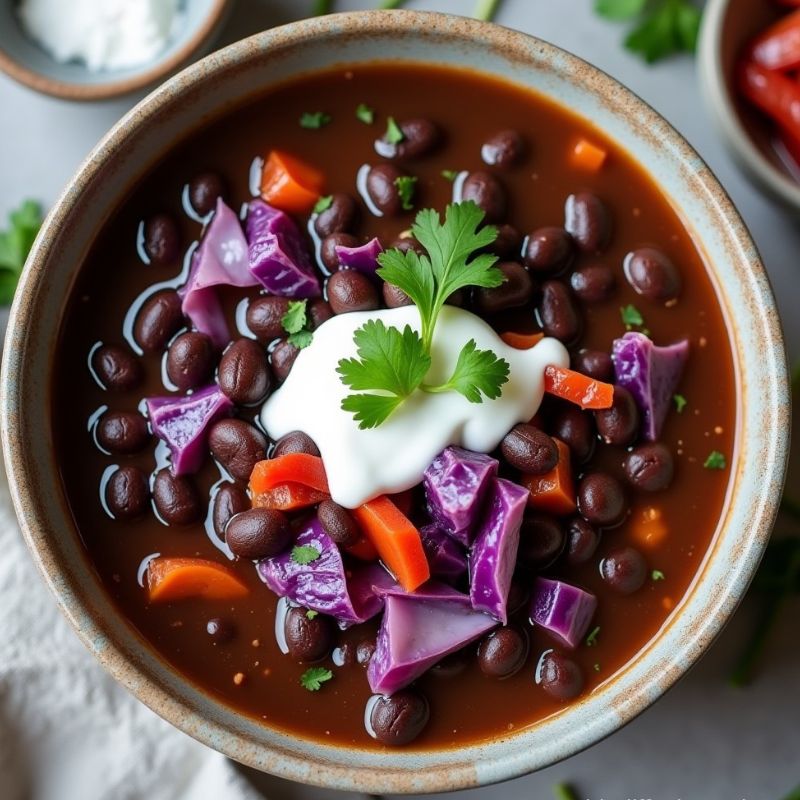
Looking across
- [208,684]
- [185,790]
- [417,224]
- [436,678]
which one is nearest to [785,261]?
[417,224]

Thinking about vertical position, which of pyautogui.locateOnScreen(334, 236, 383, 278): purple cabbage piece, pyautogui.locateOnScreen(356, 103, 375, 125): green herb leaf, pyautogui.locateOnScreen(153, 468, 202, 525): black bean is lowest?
pyautogui.locateOnScreen(153, 468, 202, 525): black bean

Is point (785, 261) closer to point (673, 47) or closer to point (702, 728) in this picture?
point (673, 47)

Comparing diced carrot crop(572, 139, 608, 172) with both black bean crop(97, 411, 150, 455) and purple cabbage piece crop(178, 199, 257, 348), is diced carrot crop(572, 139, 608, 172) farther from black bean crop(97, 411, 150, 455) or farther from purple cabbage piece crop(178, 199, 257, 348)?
black bean crop(97, 411, 150, 455)

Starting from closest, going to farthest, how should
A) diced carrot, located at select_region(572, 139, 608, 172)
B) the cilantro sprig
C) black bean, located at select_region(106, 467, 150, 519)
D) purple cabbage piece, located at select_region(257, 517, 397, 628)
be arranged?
the cilantro sprig → purple cabbage piece, located at select_region(257, 517, 397, 628) → black bean, located at select_region(106, 467, 150, 519) → diced carrot, located at select_region(572, 139, 608, 172)

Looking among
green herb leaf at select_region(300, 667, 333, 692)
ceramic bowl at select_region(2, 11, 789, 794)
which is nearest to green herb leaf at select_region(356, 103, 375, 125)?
ceramic bowl at select_region(2, 11, 789, 794)

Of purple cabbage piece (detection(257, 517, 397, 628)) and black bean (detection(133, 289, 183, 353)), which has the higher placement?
black bean (detection(133, 289, 183, 353))

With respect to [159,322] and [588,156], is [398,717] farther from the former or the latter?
[588,156]

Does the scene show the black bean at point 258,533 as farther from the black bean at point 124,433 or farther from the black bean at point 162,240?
the black bean at point 162,240
